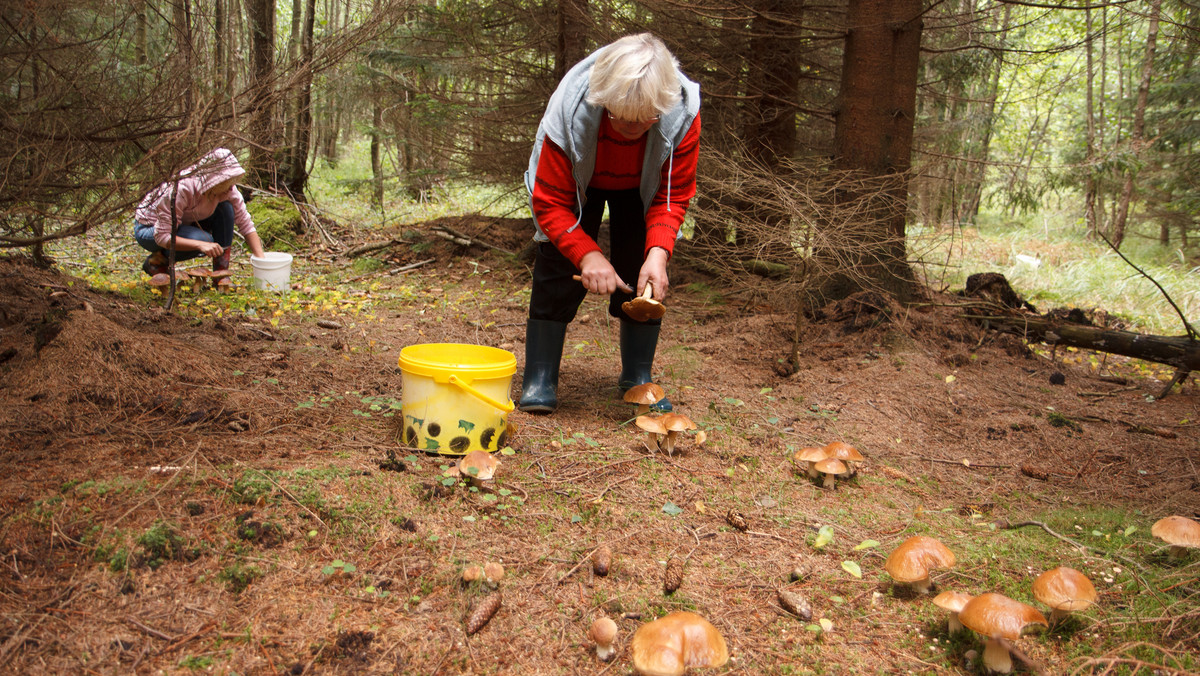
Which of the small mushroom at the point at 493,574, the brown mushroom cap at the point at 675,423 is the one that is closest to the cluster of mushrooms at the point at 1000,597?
the brown mushroom cap at the point at 675,423

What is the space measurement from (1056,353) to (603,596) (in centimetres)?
497

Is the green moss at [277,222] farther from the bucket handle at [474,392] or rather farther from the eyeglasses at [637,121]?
the eyeglasses at [637,121]

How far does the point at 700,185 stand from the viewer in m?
5.48

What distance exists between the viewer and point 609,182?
10.4ft

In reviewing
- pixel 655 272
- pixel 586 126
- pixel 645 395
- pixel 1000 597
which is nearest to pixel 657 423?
pixel 645 395

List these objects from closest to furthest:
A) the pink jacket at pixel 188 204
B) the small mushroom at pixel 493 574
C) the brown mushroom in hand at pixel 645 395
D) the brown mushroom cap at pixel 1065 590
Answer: the brown mushroom cap at pixel 1065 590 < the small mushroom at pixel 493 574 < the brown mushroom in hand at pixel 645 395 < the pink jacket at pixel 188 204

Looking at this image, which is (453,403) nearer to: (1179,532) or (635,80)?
(635,80)

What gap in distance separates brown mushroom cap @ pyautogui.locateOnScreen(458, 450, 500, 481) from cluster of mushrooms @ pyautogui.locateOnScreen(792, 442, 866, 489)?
130cm

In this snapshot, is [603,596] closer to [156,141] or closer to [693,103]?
[693,103]

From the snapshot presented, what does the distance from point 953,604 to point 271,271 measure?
541 centimetres

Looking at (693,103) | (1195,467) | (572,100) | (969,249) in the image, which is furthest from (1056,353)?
(969,249)

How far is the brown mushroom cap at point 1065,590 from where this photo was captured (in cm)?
184

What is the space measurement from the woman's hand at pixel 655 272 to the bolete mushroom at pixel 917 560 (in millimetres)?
1393

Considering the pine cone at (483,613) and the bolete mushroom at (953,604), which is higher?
the bolete mushroom at (953,604)
